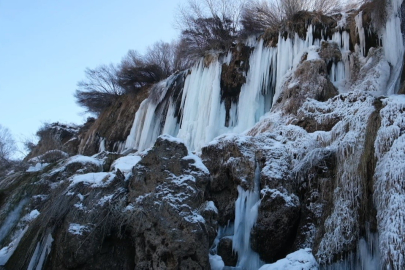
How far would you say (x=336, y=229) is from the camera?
645 cm

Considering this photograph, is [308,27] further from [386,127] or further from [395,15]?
[386,127]

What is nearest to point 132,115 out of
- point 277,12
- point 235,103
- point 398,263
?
point 235,103

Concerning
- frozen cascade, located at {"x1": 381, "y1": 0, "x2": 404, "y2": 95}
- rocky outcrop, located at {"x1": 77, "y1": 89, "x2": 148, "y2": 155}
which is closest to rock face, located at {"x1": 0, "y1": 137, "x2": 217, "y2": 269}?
frozen cascade, located at {"x1": 381, "y1": 0, "x2": 404, "y2": 95}

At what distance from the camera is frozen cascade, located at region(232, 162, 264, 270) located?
7332 mm

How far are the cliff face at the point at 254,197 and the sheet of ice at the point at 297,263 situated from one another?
19 millimetres

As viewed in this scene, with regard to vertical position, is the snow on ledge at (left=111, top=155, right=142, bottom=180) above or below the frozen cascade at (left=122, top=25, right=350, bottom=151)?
below

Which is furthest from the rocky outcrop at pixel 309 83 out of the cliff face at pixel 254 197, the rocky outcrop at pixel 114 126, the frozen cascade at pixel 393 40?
the rocky outcrop at pixel 114 126

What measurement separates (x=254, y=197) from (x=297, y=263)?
207cm

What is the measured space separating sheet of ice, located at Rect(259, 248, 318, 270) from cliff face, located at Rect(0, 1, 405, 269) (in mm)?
19

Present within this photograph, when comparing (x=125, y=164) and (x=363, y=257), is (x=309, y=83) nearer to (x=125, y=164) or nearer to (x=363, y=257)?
(x=125, y=164)

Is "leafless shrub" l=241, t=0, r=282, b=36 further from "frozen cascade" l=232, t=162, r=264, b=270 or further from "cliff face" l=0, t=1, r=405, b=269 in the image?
"frozen cascade" l=232, t=162, r=264, b=270

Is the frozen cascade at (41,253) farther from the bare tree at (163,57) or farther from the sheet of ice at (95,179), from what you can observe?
the bare tree at (163,57)

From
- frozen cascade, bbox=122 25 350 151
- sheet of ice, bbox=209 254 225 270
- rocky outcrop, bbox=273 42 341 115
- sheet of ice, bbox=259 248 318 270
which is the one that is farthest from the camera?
frozen cascade, bbox=122 25 350 151

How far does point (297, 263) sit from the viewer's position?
5.94 m
